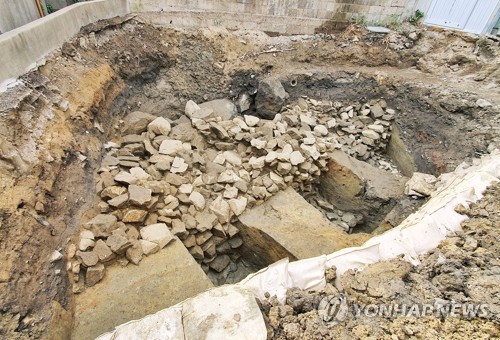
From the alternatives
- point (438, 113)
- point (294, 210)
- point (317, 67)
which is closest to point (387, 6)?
point (317, 67)

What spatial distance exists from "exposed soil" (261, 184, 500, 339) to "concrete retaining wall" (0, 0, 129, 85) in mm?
3306

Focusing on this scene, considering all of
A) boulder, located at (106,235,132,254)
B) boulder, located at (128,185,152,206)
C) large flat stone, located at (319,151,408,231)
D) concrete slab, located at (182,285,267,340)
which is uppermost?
concrete slab, located at (182,285,267,340)

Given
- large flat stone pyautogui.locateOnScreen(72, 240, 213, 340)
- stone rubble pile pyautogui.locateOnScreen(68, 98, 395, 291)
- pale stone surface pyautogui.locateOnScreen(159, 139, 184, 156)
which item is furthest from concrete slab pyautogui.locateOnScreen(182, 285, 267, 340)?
pale stone surface pyautogui.locateOnScreen(159, 139, 184, 156)

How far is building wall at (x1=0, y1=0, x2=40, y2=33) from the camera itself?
323cm

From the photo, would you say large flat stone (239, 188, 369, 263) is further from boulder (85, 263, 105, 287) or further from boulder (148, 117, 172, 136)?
boulder (148, 117, 172, 136)

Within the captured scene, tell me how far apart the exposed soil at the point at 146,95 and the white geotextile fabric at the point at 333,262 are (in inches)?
40.4

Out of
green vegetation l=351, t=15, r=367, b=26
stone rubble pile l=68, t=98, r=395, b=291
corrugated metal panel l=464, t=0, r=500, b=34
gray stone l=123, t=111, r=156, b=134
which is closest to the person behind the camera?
stone rubble pile l=68, t=98, r=395, b=291

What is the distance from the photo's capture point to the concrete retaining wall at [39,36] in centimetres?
258

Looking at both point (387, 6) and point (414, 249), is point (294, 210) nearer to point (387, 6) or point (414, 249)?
point (414, 249)

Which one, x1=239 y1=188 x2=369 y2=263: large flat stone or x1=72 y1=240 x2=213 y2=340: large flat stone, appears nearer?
x1=72 y1=240 x2=213 y2=340: large flat stone

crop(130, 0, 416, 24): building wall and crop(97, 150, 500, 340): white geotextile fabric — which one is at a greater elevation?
crop(130, 0, 416, 24): building wall

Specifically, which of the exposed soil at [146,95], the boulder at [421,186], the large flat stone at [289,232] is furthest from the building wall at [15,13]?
the boulder at [421,186]

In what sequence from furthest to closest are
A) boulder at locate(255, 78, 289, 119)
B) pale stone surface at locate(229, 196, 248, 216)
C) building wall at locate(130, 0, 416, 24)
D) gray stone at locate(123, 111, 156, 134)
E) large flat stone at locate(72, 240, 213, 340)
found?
building wall at locate(130, 0, 416, 24), boulder at locate(255, 78, 289, 119), gray stone at locate(123, 111, 156, 134), pale stone surface at locate(229, 196, 248, 216), large flat stone at locate(72, 240, 213, 340)

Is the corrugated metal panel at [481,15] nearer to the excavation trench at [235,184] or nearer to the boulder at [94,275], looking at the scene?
the excavation trench at [235,184]
